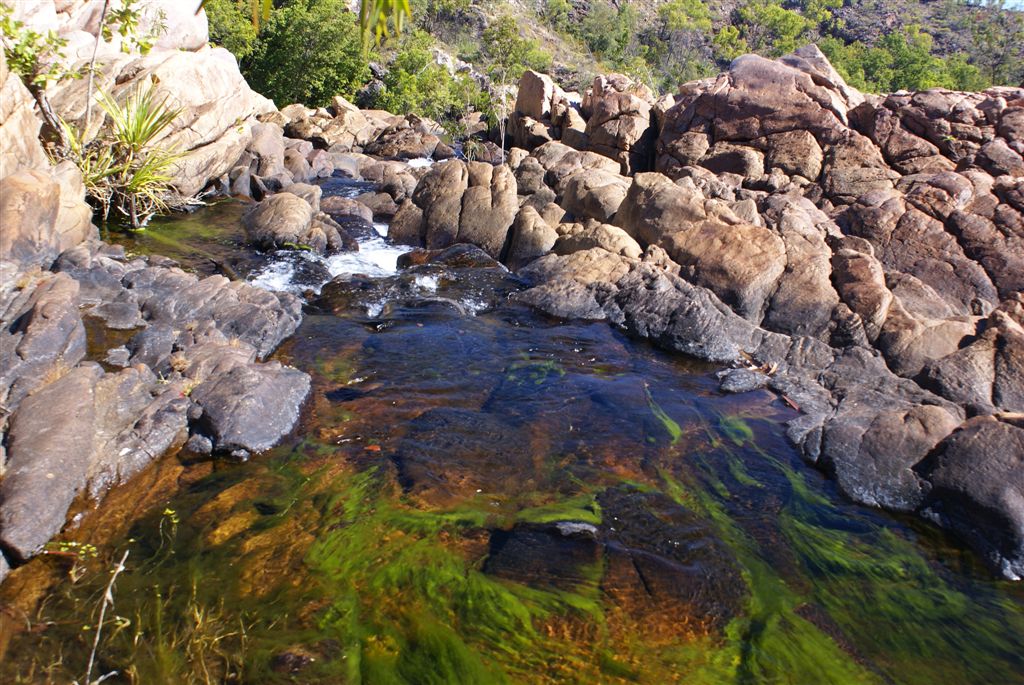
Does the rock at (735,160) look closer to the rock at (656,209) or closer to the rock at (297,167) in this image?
the rock at (656,209)

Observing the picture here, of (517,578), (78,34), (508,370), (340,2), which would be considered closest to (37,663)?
(517,578)

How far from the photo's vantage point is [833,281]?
10.3 meters

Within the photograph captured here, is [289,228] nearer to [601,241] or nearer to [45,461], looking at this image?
[601,241]

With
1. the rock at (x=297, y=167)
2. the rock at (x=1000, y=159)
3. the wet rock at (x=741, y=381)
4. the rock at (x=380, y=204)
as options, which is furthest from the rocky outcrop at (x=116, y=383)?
the rock at (x=1000, y=159)

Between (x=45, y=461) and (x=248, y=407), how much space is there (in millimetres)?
1740

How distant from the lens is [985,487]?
6113mm

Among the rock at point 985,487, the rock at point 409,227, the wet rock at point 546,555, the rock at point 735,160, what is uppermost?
the rock at point 735,160

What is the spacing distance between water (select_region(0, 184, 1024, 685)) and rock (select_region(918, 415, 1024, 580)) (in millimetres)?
246

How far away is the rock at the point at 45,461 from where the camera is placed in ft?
16.0

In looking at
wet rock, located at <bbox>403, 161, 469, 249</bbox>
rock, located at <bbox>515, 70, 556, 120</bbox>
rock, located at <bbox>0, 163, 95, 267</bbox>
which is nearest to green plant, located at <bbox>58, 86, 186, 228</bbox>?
rock, located at <bbox>0, 163, 95, 267</bbox>

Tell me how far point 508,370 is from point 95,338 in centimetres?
498

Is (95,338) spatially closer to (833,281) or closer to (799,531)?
(799,531)

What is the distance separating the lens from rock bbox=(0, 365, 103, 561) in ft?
16.0

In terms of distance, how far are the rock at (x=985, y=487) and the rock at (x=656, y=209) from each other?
19.6ft
